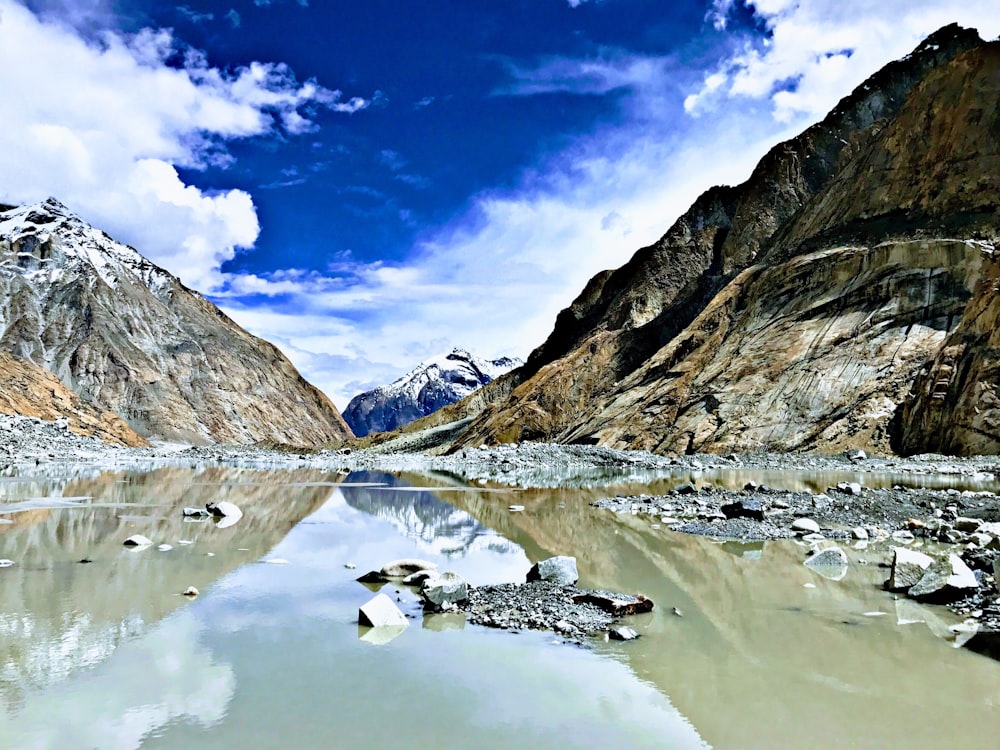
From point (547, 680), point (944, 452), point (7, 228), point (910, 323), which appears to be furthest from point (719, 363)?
point (7, 228)

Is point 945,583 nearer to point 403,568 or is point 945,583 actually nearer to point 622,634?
point 622,634

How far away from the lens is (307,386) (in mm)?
156375

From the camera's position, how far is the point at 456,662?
263 inches

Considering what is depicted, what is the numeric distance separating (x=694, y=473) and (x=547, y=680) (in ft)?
95.0

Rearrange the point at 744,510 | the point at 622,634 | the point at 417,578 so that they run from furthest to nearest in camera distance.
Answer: the point at 744,510
the point at 417,578
the point at 622,634

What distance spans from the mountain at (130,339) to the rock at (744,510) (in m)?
90.4

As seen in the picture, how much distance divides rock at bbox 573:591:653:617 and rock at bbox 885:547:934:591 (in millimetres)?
3423

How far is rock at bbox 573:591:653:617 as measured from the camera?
841cm

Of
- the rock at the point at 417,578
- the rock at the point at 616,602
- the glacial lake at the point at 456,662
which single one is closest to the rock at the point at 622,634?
the glacial lake at the point at 456,662

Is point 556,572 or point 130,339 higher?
point 130,339

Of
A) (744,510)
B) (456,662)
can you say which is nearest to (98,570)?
(456,662)

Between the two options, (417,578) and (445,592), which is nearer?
(445,592)

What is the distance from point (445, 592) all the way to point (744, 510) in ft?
33.5

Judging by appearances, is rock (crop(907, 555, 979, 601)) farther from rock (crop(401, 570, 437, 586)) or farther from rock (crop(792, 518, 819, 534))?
rock (crop(401, 570, 437, 586))
